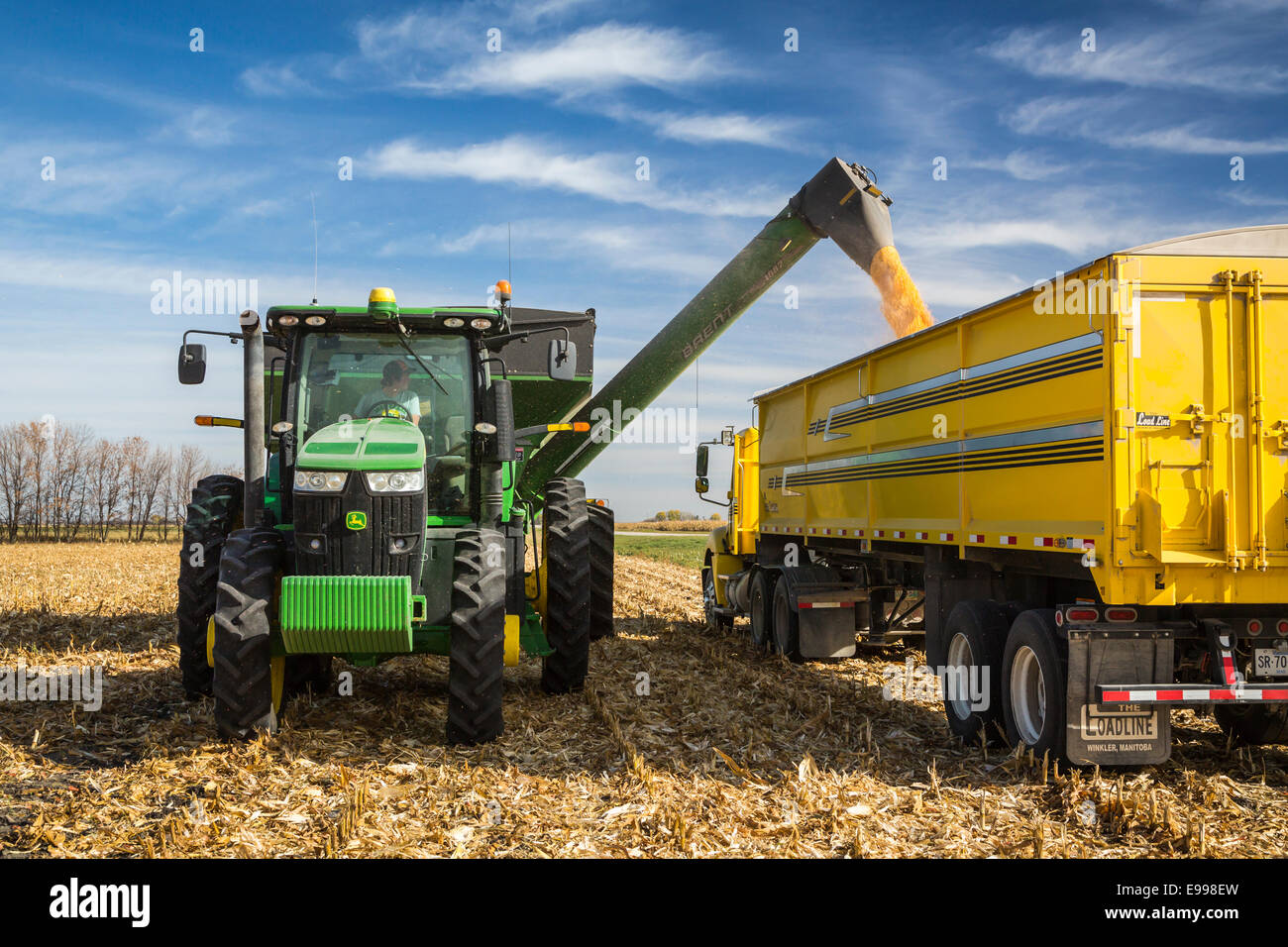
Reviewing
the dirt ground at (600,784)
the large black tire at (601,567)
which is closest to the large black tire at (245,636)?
the dirt ground at (600,784)

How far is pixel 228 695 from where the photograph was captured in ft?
20.4

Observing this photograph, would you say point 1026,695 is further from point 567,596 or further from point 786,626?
point 786,626

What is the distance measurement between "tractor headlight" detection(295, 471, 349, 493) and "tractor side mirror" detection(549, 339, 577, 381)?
1.75m

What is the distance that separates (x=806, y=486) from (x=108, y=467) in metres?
52.2

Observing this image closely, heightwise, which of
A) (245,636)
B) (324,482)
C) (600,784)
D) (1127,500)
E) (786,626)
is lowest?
(600,784)

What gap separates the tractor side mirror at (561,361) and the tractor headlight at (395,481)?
4.39 feet

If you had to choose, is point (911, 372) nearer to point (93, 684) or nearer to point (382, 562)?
point (382, 562)

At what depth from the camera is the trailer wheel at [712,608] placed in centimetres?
1373

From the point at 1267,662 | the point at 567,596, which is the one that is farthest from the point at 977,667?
the point at 567,596

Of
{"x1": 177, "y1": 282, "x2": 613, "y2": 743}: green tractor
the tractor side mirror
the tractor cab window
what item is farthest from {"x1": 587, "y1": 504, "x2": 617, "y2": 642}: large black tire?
the tractor side mirror

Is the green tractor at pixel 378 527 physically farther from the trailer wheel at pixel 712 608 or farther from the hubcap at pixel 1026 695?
the trailer wheel at pixel 712 608

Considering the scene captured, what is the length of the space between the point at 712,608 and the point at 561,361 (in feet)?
24.6

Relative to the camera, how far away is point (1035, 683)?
252 inches

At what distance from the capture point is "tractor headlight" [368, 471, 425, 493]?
21.1ft
